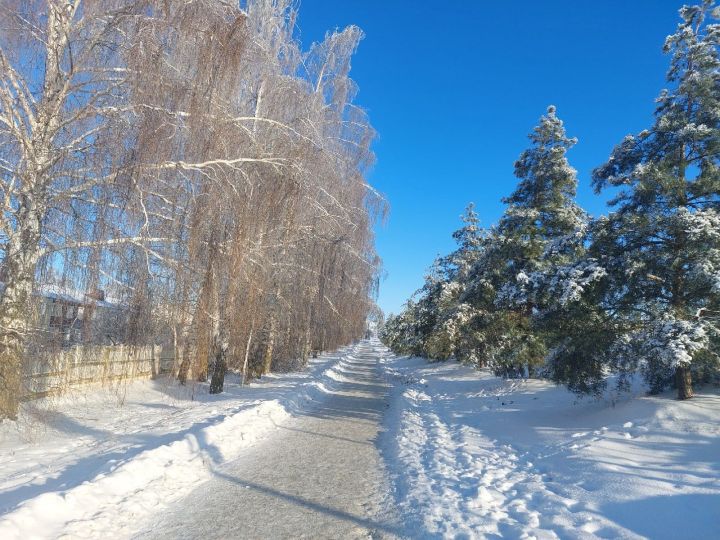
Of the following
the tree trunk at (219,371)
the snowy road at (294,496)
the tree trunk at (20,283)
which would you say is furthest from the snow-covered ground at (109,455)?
the tree trunk at (219,371)

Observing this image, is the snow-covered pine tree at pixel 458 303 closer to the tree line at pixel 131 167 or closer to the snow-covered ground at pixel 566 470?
the snow-covered ground at pixel 566 470

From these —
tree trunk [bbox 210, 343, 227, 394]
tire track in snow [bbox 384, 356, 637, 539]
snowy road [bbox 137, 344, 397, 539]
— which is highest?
tree trunk [bbox 210, 343, 227, 394]

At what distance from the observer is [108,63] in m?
6.46

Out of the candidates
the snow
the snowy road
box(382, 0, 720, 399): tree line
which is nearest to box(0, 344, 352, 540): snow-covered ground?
the snow

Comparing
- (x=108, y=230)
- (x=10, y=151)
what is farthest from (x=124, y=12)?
(x=108, y=230)

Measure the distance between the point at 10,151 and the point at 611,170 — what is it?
11.2 m

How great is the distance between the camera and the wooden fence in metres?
6.45

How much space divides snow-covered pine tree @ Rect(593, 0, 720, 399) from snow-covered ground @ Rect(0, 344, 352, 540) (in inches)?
291

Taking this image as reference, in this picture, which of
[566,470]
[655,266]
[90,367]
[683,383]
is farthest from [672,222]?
[90,367]

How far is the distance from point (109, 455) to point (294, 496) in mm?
2880

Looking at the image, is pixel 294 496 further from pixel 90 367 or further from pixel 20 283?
pixel 90 367

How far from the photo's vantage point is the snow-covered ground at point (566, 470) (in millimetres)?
4645

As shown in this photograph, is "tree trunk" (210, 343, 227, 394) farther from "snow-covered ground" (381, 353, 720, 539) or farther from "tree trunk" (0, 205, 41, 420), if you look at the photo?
"tree trunk" (0, 205, 41, 420)

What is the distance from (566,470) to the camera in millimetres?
6523
